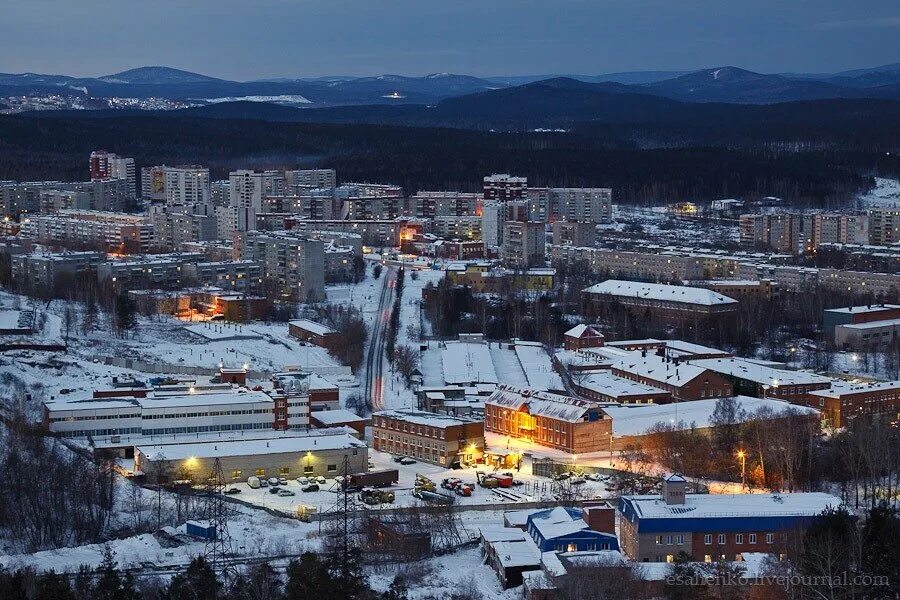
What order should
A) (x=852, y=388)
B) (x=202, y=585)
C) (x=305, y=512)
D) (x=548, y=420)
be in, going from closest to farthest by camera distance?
(x=202, y=585)
(x=305, y=512)
(x=548, y=420)
(x=852, y=388)

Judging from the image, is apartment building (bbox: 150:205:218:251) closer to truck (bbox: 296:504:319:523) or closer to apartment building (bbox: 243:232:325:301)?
apartment building (bbox: 243:232:325:301)

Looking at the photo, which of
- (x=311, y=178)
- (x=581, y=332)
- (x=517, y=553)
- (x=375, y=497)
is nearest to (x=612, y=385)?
(x=581, y=332)

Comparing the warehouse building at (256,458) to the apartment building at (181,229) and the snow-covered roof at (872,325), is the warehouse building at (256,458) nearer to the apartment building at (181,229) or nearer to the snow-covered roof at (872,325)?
the snow-covered roof at (872,325)

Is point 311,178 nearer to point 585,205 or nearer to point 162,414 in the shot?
point 585,205

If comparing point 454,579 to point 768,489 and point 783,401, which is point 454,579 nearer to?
point 768,489

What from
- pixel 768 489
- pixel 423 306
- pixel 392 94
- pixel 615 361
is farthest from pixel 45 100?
pixel 768 489

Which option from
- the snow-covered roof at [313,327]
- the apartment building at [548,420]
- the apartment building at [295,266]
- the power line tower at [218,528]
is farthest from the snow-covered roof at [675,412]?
Result: the apartment building at [295,266]
